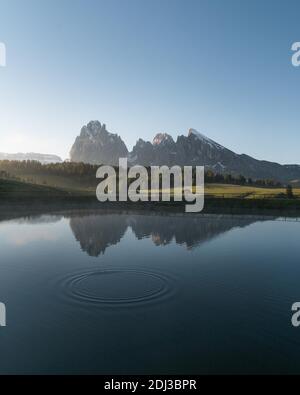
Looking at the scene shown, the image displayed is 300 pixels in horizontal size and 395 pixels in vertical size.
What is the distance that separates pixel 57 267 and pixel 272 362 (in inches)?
955

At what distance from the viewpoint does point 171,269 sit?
3594cm

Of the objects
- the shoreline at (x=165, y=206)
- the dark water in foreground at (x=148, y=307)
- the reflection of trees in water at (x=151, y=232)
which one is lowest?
the dark water in foreground at (x=148, y=307)

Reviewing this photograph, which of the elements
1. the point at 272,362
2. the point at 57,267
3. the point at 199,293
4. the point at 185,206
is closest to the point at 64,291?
the point at 57,267

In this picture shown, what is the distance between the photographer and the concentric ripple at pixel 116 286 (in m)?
26.8

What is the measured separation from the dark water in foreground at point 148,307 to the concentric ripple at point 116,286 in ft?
0.29

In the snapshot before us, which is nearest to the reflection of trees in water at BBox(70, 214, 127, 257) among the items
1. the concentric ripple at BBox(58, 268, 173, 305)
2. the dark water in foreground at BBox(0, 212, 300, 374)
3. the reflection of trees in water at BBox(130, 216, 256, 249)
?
the dark water in foreground at BBox(0, 212, 300, 374)

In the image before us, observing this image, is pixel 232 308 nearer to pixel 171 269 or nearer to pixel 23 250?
pixel 171 269

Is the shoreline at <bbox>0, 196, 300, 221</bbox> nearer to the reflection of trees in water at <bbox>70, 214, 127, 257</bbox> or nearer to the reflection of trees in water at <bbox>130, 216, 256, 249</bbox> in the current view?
the reflection of trees in water at <bbox>130, 216, 256, 249</bbox>

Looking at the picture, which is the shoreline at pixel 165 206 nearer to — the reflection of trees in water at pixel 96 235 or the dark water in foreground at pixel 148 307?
the reflection of trees in water at pixel 96 235

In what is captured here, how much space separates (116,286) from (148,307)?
222 inches

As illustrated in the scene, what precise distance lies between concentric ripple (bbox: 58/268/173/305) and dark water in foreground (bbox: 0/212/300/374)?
88mm

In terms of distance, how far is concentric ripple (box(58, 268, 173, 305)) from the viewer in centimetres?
2681

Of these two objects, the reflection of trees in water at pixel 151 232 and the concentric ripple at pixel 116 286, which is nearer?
the concentric ripple at pixel 116 286

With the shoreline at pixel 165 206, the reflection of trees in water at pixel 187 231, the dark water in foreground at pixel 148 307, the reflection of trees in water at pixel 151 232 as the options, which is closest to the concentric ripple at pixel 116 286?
the dark water in foreground at pixel 148 307
